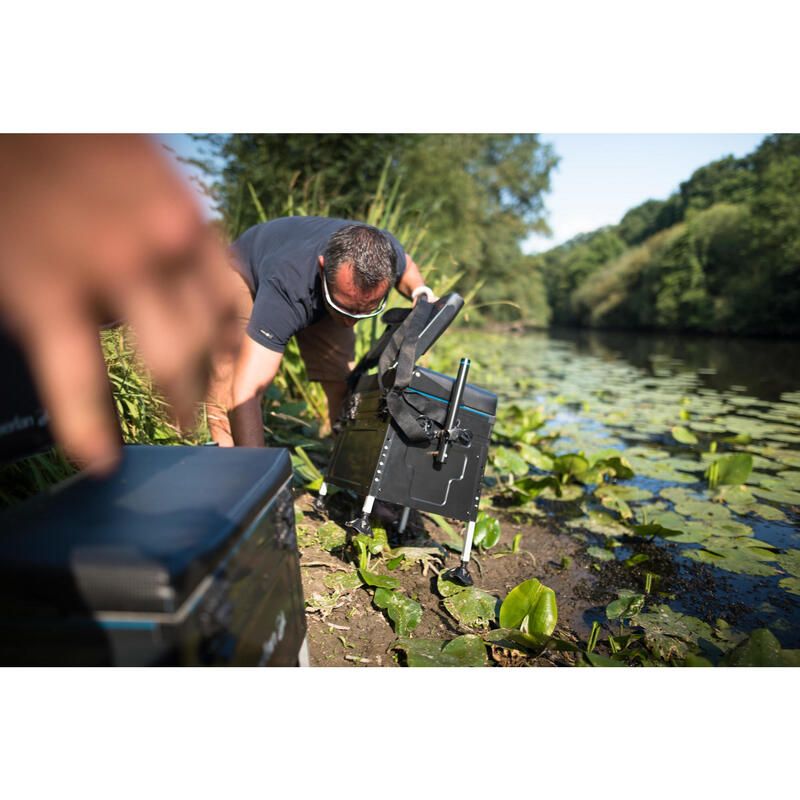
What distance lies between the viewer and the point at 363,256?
1880 mm

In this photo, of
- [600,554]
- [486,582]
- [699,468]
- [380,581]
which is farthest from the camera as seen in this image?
[699,468]

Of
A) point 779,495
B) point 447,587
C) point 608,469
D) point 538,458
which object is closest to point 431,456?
point 447,587

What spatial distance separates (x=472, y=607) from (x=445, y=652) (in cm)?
27

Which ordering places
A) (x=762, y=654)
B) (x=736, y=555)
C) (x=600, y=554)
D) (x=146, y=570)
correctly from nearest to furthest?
(x=146, y=570) < (x=762, y=654) < (x=736, y=555) < (x=600, y=554)

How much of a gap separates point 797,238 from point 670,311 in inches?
352

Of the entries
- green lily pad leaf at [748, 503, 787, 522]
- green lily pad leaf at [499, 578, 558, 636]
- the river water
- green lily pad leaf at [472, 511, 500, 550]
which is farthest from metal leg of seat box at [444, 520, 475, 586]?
green lily pad leaf at [748, 503, 787, 522]

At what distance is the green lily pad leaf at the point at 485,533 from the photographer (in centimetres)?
209

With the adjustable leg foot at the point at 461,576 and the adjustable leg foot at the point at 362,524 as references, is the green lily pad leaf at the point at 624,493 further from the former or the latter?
the adjustable leg foot at the point at 362,524

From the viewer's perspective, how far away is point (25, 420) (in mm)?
732

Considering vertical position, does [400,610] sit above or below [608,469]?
below

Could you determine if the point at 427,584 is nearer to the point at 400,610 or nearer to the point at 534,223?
the point at 400,610

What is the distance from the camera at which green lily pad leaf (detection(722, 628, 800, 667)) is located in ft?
4.03

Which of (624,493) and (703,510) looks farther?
(624,493)

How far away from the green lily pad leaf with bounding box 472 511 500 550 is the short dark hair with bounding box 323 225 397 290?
1.16m
